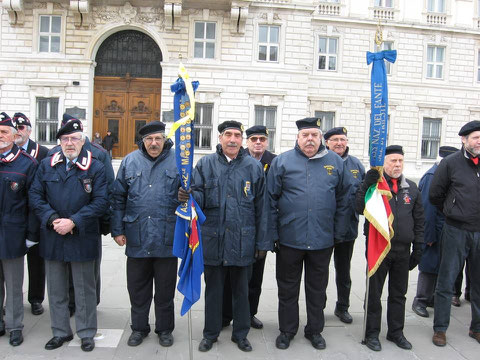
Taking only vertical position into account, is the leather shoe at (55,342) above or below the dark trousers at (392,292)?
Result: below

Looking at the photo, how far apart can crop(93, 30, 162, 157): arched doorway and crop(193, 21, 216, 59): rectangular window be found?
206cm

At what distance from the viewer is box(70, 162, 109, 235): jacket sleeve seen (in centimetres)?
394

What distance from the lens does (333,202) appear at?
423cm

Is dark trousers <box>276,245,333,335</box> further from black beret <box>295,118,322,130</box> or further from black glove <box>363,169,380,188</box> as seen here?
black beret <box>295,118,322,130</box>

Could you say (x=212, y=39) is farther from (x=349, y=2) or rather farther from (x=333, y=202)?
(x=333, y=202)

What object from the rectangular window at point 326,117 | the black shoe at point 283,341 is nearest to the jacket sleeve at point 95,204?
the black shoe at point 283,341

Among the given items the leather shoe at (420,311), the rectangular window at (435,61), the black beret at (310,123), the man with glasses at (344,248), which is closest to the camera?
the black beret at (310,123)

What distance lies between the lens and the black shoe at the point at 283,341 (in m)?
4.17

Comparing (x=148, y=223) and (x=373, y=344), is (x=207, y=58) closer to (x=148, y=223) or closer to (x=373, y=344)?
(x=148, y=223)

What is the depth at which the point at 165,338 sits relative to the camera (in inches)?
Result: 164

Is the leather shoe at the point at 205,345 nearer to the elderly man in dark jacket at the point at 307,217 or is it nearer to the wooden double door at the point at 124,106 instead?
the elderly man in dark jacket at the point at 307,217

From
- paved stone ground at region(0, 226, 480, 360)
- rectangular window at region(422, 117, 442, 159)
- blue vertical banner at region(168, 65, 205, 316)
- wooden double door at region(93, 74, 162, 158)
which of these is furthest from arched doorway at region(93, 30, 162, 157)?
blue vertical banner at region(168, 65, 205, 316)

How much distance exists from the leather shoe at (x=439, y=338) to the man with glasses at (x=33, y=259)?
4485mm

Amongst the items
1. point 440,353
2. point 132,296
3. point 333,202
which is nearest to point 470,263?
point 440,353
